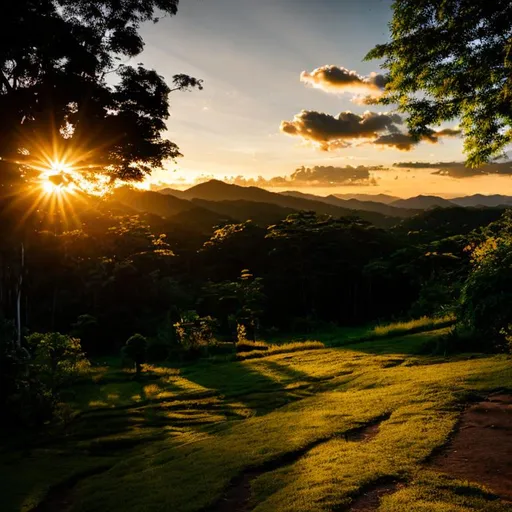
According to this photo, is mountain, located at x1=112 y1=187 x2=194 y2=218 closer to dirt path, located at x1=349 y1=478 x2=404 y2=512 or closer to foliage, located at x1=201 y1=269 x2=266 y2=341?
foliage, located at x1=201 y1=269 x2=266 y2=341

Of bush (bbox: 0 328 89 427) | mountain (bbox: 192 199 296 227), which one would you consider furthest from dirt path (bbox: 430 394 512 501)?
mountain (bbox: 192 199 296 227)

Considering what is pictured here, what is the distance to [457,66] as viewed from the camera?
12203 mm

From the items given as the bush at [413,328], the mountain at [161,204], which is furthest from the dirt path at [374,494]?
the mountain at [161,204]

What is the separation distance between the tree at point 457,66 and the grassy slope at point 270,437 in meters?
6.87

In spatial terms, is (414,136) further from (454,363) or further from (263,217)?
(263,217)

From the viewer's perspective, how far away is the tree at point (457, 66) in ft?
35.9

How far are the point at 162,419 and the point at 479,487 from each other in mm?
10328

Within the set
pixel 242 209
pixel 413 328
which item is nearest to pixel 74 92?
pixel 413 328

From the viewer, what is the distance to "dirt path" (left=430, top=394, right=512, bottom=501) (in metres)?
7.32

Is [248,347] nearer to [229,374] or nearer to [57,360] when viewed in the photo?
[229,374]

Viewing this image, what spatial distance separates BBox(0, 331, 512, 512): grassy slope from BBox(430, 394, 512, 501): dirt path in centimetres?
33

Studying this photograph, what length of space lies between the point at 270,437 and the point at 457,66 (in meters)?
10.1

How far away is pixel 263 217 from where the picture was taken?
164m

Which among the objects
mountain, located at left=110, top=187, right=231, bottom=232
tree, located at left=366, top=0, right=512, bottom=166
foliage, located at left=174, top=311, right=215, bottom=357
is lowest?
foliage, located at left=174, top=311, right=215, bottom=357
